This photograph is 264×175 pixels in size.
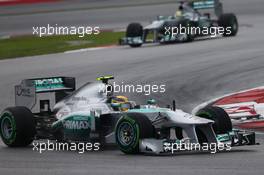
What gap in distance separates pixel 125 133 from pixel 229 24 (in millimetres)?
18545

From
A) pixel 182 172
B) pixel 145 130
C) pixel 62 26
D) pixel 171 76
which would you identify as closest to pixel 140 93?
pixel 171 76

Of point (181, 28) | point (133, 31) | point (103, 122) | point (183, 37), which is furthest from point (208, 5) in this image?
point (103, 122)

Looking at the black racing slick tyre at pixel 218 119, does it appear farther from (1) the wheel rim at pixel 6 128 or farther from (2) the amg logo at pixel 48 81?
(1) the wheel rim at pixel 6 128

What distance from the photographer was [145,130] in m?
12.4

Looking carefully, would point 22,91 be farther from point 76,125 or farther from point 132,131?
point 132,131

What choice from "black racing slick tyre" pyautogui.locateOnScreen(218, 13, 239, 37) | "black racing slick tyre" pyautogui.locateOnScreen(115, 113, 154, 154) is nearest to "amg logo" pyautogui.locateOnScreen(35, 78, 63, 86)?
"black racing slick tyre" pyautogui.locateOnScreen(115, 113, 154, 154)

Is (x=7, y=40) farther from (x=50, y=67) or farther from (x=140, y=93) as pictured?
(x=140, y=93)

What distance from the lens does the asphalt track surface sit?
37.0ft

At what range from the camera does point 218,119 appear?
13.0 m

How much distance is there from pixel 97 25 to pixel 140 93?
17226 mm

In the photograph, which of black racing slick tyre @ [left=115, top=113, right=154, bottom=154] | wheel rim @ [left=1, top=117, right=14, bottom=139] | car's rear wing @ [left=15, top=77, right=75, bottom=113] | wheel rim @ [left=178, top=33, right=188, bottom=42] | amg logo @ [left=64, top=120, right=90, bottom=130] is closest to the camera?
black racing slick tyre @ [left=115, top=113, right=154, bottom=154]

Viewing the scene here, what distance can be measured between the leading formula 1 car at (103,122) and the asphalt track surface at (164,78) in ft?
0.85

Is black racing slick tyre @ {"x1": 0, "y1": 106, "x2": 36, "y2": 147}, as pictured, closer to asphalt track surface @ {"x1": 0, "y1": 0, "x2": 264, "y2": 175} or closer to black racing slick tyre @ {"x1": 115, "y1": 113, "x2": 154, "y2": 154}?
asphalt track surface @ {"x1": 0, "y1": 0, "x2": 264, "y2": 175}

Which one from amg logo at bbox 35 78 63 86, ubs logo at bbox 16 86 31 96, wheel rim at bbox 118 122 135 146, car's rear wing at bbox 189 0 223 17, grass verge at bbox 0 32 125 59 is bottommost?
wheel rim at bbox 118 122 135 146
